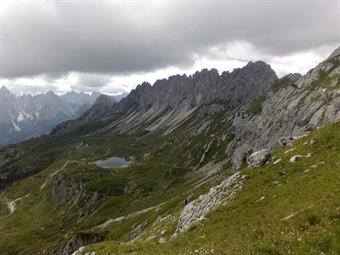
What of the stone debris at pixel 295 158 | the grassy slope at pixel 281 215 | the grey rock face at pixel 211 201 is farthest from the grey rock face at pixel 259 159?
the stone debris at pixel 295 158

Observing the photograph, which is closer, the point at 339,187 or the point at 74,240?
the point at 339,187

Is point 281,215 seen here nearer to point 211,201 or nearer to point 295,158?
point 295,158

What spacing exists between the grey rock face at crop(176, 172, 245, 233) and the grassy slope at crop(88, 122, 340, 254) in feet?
4.97

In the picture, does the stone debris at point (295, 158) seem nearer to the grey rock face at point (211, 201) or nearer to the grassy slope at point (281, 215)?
the grassy slope at point (281, 215)

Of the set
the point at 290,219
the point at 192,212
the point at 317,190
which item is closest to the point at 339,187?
the point at 317,190

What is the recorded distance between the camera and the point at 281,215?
33.1 m

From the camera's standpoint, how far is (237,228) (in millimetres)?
35969

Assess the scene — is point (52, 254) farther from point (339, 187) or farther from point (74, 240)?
point (339, 187)

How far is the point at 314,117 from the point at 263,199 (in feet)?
527

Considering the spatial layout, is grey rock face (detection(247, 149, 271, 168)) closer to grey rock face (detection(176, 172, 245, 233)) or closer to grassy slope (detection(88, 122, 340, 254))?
grassy slope (detection(88, 122, 340, 254))

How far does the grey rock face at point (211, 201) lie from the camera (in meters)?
48.2

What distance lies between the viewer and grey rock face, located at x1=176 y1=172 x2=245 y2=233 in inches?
1898

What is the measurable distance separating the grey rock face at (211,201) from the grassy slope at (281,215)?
1515 millimetres

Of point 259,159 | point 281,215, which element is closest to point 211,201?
point 259,159
